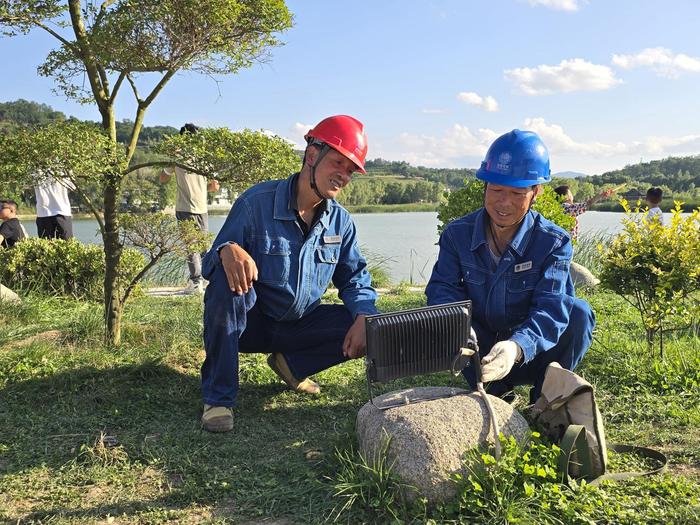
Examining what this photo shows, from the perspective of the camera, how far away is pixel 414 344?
100.0 inches

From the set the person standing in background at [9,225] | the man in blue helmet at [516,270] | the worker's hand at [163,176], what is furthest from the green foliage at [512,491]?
the person standing in background at [9,225]

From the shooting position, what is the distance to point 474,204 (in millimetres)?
6477

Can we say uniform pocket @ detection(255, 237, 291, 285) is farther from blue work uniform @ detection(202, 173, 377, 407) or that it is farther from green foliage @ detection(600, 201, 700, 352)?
green foliage @ detection(600, 201, 700, 352)

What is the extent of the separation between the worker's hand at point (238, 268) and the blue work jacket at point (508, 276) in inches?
38.3

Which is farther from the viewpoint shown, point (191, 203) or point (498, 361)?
point (191, 203)

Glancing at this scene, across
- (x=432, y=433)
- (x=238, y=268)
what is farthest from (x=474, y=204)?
(x=432, y=433)

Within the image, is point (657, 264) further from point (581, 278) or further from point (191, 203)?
point (191, 203)

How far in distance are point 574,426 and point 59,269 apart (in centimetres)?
540

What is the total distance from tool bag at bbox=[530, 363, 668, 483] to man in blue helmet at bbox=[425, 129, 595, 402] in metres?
0.21

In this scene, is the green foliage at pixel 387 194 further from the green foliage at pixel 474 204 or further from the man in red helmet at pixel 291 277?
the man in red helmet at pixel 291 277

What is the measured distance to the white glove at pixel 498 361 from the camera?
102 inches

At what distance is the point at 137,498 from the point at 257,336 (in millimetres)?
1225

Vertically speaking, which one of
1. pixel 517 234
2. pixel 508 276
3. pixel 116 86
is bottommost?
pixel 508 276

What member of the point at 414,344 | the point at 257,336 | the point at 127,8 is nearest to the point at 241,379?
the point at 257,336
